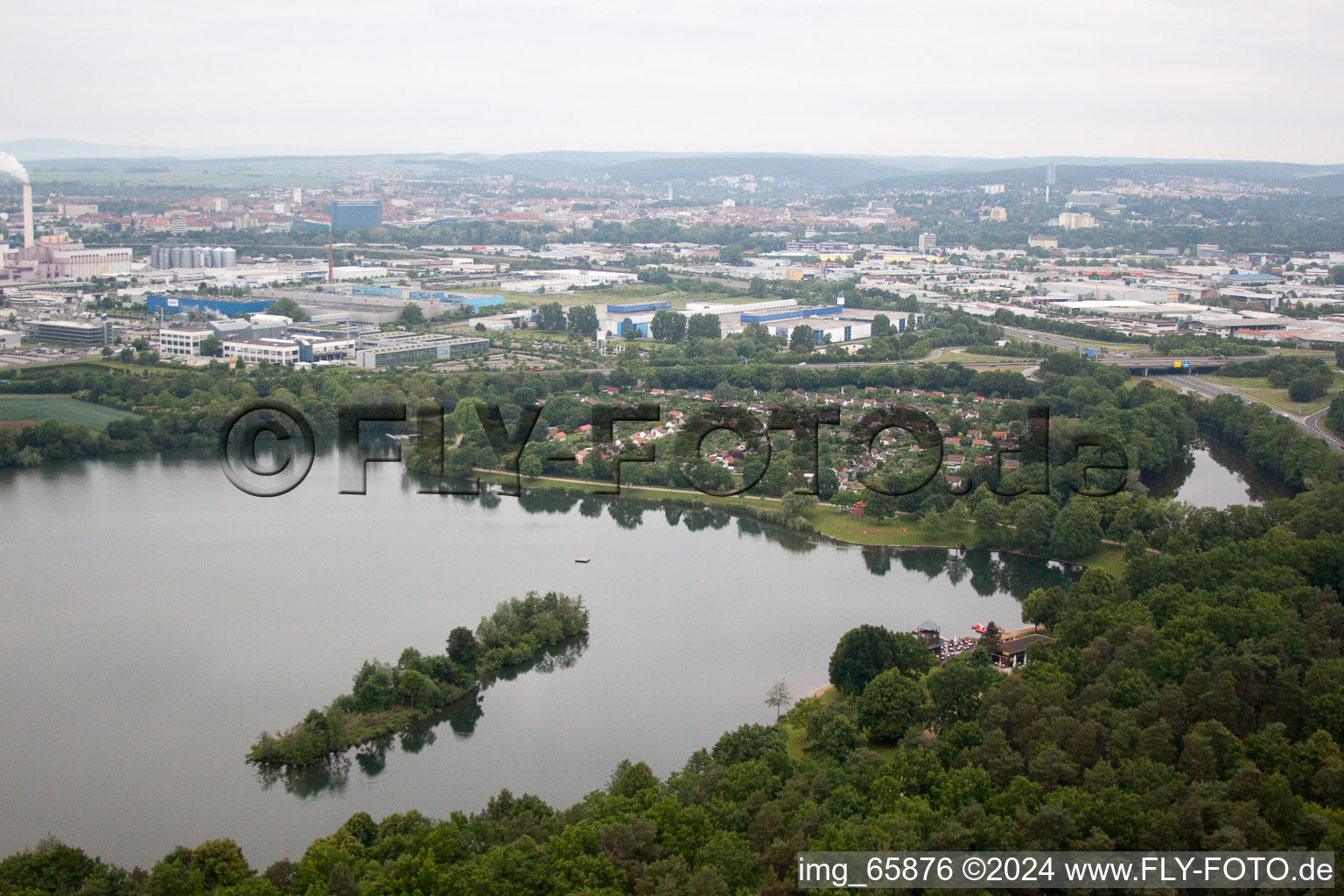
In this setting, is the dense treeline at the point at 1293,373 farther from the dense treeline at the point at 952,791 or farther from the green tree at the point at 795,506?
the dense treeline at the point at 952,791

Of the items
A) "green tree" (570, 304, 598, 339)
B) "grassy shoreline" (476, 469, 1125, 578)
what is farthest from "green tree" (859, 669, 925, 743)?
"green tree" (570, 304, 598, 339)

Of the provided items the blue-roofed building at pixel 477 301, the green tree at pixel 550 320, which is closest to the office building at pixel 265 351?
the green tree at pixel 550 320

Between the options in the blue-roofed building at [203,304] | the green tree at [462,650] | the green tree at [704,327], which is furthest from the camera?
the blue-roofed building at [203,304]

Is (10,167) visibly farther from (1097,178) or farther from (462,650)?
(1097,178)

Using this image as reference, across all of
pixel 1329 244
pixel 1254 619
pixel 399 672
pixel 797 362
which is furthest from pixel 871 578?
pixel 1329 244

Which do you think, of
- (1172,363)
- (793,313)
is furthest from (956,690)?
(793,313)

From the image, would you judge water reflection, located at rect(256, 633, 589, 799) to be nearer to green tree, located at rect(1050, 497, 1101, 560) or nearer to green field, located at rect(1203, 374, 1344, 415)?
green tree, located at rect(1050, 497, 1101, 560)
